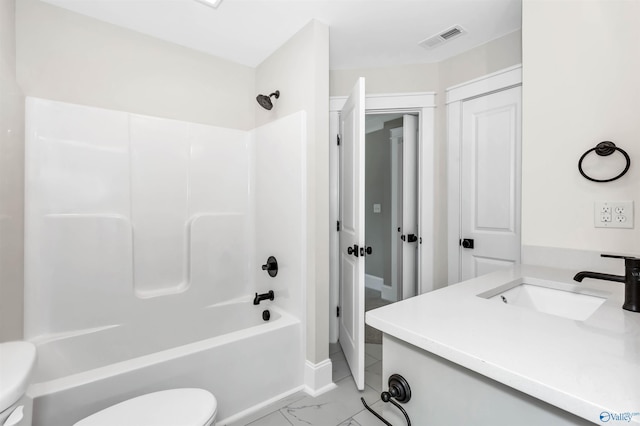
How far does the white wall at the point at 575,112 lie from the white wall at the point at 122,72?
2065 mm

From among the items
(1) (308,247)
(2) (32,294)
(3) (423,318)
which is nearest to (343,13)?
(1) (308,247)

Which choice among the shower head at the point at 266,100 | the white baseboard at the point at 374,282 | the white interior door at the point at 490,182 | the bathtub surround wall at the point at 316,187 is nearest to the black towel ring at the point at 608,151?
the white interior door at the point at 490,182

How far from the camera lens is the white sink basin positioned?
1128 millimetres

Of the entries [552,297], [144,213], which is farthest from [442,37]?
[144,213]

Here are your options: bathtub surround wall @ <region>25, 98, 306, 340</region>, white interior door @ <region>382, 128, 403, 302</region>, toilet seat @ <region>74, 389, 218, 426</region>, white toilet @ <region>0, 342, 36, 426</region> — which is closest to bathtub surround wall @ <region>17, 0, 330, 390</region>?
bathtub surround wall @ <region>25, 98, 306, 340</region>

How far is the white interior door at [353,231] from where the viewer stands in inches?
76.0

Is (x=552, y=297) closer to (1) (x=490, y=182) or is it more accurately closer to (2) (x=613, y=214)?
(2) (x=613, y=214)

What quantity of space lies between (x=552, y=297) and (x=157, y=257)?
7.46 ft

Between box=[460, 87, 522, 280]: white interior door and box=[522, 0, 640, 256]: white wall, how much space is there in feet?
2.12

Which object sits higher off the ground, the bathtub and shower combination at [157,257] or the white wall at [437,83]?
the white wall at [437,83]

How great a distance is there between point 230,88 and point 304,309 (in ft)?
6.17

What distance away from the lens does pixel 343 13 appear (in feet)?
6.40

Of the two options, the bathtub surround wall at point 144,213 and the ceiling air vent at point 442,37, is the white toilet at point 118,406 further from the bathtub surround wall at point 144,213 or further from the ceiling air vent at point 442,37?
the ceiling air vent at point 442,37

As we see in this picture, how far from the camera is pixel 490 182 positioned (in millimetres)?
2336
